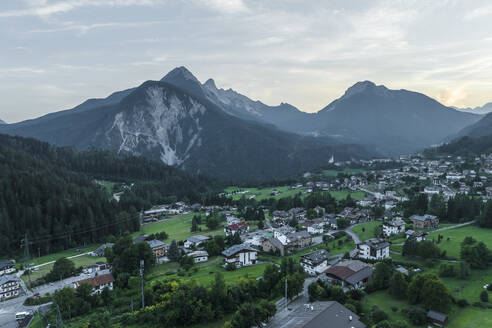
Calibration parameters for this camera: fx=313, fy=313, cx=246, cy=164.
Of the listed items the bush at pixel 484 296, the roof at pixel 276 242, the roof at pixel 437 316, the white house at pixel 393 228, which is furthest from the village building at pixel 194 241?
the bush at pixel 484 296

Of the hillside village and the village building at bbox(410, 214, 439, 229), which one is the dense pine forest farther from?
the village building at bbox(410, 214, 439, 229)

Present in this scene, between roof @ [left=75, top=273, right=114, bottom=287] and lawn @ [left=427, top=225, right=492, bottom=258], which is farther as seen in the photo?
lawn @ [left=427, top=225, right=492, bottom=258]

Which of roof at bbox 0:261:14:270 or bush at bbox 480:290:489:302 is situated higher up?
bush at bbox 480:290:489:302

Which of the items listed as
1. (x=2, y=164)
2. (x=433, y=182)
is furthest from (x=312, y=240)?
(x=2, y=164)

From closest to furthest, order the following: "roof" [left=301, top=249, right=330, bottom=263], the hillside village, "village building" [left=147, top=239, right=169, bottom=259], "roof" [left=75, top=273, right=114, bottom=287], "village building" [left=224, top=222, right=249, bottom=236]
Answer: the hillside village, "roof" [left=75, top=273, right=114, bottom=287], "roof" [left=301, top=249, right=330, bottom=263], "village building" [left=147, top=239, right=169, bottom=259], "village building" [left=224, top=222, right=249, bottom=236]

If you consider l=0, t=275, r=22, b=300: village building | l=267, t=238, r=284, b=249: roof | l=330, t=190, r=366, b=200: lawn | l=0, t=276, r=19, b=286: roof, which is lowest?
l=0, t=275, r=22, b=300: village building

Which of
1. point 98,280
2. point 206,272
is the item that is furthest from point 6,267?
point 206,272

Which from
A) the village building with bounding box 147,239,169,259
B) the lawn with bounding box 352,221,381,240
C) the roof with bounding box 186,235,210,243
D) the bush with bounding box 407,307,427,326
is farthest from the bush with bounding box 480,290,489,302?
the village building with bounding box 147,239,169,259
